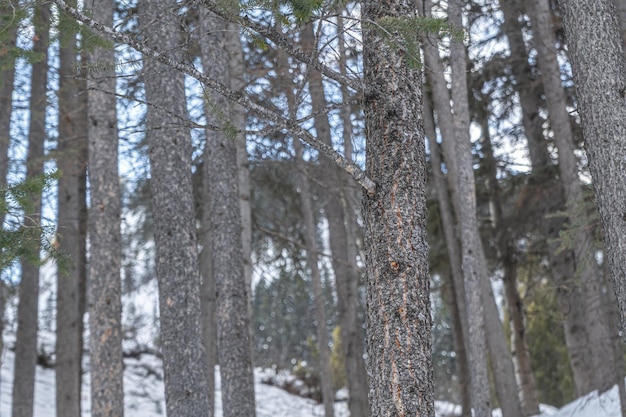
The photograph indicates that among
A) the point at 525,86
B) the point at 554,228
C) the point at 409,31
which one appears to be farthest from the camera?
the point at 525,86

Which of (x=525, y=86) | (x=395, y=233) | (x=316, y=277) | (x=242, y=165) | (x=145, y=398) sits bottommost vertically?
(x=145, y=398)

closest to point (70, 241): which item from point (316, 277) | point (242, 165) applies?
point (242, 165)

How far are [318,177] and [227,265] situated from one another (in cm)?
425

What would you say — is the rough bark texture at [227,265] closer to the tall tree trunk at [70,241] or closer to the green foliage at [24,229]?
the green foliage at [24,229]

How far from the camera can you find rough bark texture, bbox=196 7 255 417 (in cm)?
859

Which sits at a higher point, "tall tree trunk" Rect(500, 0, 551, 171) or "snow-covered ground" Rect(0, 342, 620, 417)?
"tall tree trunk" Rect(500, 0, 551, 171)

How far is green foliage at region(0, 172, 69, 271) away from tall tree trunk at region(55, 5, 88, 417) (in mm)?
4990

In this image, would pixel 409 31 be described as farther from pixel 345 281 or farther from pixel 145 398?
pixel 145 398

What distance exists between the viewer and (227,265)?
876 centimetres

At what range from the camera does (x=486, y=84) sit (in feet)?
50.5

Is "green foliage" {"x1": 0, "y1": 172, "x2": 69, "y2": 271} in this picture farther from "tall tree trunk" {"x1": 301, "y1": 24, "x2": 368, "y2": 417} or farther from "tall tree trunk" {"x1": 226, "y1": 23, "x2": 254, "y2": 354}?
"tall tree trunk" {"x1": 301, "y1": 24, "x2": 368, "y2": 417}

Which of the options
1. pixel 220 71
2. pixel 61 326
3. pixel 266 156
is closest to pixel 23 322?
pixel 61 326

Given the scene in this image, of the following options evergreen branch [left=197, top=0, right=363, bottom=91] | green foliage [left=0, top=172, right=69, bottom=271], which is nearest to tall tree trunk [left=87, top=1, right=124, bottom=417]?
green foliage [left=0, top=172, right=69, bottom=271]

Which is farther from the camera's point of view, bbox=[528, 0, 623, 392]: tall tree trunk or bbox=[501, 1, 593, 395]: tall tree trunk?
bbox=[501, 1, 593, 395]: tall tree trunk
